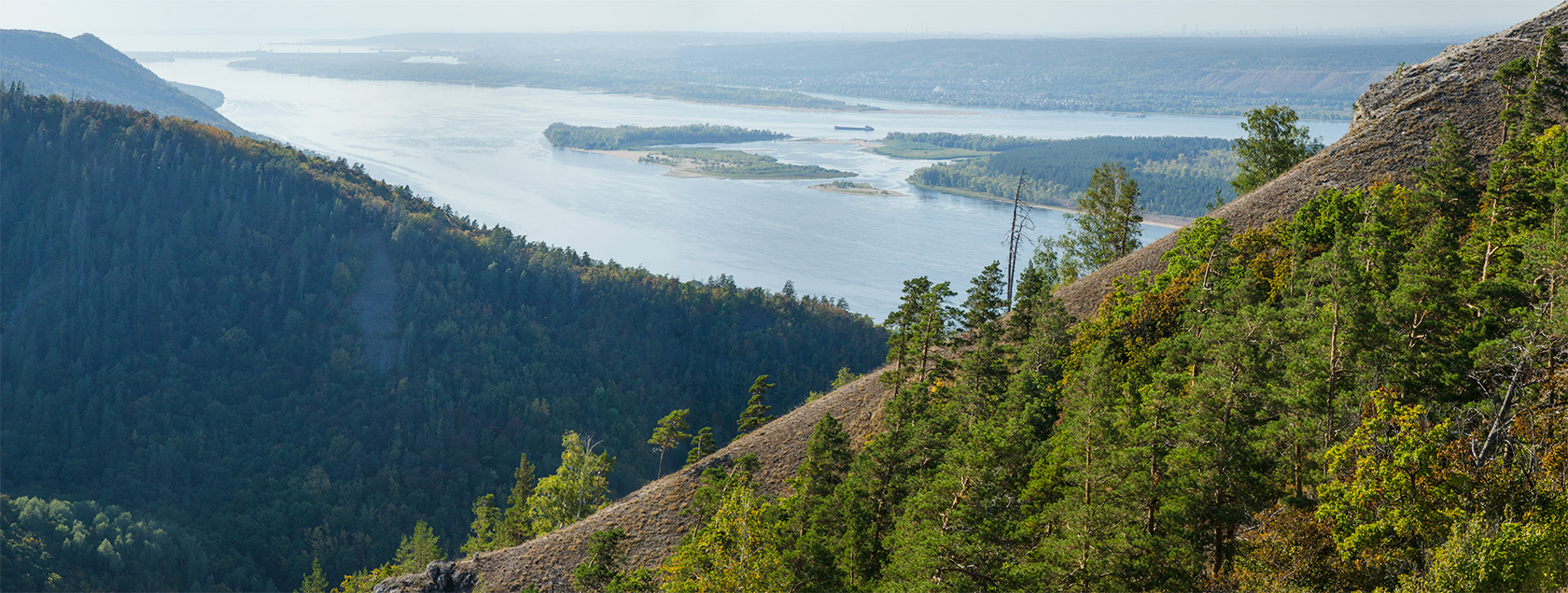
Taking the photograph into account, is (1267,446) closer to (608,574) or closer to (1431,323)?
(1431,323)

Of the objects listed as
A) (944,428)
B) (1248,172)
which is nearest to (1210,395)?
(944,428)

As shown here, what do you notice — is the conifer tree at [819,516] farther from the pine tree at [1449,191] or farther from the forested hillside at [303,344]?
the forested hillside at [303,344]

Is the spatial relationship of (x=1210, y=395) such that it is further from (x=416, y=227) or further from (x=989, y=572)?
(x=416, y=227)

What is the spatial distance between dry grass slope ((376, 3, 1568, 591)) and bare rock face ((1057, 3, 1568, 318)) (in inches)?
2.5

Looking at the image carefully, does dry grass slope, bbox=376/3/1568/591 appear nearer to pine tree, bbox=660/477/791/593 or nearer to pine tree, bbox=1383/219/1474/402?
pine tree, bbox=660/477/791/593

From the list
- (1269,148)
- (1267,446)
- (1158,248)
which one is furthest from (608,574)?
(1269,148)

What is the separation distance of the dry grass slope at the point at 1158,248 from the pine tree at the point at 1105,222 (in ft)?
30.5

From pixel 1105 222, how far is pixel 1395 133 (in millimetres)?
17841

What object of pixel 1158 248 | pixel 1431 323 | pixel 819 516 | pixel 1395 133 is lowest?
pixel 819 516

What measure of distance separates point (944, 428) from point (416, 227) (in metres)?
131

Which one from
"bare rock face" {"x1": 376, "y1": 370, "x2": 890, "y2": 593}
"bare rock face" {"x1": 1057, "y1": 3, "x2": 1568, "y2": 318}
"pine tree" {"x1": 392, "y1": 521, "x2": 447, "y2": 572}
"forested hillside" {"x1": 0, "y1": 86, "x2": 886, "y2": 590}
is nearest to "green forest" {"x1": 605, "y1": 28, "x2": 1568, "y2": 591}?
"bare rock face" {"x1": 376, "y1": 370, "x2": 890, "y2": 593}

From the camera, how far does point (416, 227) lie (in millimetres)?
146750

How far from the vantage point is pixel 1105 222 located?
61.8 m

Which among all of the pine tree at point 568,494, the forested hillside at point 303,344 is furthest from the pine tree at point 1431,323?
the forested hillside at point 303,344
